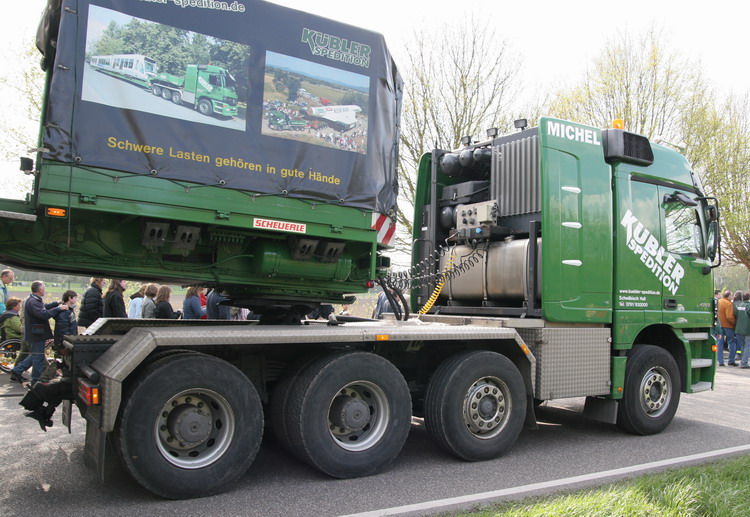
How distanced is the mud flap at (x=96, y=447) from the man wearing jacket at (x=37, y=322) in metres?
4.93

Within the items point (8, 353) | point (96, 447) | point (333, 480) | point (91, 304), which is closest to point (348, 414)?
point (333, 480)

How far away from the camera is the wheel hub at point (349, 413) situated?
15.8ft

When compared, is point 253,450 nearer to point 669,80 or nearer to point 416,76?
point 416,76

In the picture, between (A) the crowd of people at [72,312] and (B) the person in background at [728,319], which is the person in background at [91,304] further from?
(B) the person in background at [728,319]

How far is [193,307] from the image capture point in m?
9.75

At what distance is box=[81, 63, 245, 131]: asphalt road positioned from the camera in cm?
417

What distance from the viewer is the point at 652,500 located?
4125mm

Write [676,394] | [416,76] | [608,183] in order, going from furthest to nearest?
[416,76] → [676,394] → [608,183]

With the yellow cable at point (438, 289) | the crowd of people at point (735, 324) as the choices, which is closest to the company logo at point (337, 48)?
the yellow cable at point (438, 289)

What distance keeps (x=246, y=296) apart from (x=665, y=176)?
502cm

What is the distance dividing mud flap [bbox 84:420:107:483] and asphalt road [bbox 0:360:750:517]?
235mm

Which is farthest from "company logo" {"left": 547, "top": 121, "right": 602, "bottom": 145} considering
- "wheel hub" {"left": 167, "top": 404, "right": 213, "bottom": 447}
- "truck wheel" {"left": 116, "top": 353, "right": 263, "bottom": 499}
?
"wheel hub" {"left": 167, "top": 404, "right": 213, "bottom": 447}

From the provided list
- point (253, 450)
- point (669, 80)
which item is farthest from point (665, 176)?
point (669, 80)

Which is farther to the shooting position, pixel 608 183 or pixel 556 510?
pixel 608 183
